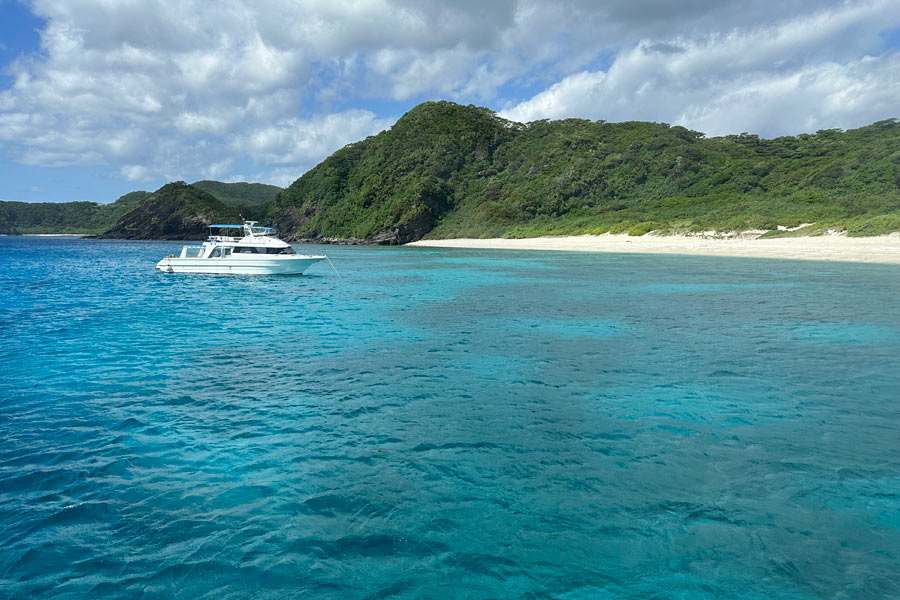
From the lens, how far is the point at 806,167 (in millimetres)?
93250

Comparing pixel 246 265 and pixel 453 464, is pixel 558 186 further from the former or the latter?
pixel 453 464

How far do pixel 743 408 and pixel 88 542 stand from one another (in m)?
9.85

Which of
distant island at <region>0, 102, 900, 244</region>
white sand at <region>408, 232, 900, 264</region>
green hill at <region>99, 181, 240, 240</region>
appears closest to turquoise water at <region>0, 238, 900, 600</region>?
white sand at <region>408, 232, 900, 264</region>

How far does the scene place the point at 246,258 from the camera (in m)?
36.2

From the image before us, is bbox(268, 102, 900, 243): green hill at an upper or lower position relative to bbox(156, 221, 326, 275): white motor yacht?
upper

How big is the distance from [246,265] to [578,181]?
323 ft

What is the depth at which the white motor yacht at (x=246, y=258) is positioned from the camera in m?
36.2

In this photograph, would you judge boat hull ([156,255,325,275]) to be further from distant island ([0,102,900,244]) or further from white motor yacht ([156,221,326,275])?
distant island ([0,102,900,244])

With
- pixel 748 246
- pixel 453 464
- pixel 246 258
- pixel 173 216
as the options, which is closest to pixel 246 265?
pixel 246 258

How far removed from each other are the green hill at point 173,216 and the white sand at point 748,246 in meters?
123

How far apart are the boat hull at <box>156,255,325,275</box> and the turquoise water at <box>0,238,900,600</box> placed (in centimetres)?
2106

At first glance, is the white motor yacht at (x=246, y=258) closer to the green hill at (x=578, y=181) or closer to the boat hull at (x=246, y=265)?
the boat hull at (x=246, y=265)

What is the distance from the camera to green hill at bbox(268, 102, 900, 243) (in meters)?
74.7

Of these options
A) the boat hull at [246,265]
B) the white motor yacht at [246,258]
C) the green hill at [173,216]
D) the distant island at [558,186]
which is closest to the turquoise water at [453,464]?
the boat hull at [246,265]
